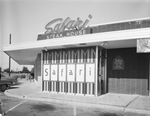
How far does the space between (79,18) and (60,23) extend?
5.66 feet

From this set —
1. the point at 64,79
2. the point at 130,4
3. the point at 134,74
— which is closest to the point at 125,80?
the point at 134,74

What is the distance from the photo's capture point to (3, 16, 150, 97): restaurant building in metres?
11.7

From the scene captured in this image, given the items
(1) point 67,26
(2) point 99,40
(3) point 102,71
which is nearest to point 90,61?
(3) point 102,71

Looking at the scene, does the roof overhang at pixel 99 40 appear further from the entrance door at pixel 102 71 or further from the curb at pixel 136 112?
the curb at pixel 136 112

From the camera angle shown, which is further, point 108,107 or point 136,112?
point 108,107

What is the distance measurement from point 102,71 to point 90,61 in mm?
1427

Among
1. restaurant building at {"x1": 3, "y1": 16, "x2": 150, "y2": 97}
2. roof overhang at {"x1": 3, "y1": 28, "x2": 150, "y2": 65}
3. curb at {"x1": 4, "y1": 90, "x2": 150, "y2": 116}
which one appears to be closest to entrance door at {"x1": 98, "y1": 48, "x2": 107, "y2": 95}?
restaurant building at {"x1": 3, "y1": 16, "x2": 150, "y2": 97}

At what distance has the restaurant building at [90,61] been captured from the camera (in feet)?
38.3

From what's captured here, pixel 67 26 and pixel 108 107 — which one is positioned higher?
pixel 67 26

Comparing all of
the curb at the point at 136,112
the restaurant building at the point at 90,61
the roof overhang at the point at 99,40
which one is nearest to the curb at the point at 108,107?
the curb at the point at 136,112

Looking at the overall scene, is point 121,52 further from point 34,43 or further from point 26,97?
point 26,97

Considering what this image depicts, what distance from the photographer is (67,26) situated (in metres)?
13.5

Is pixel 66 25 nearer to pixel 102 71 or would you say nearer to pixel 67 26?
pixel 67 26

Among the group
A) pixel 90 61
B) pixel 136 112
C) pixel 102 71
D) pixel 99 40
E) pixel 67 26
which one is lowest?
pixel 136 112
